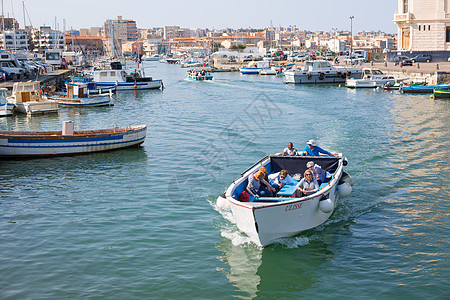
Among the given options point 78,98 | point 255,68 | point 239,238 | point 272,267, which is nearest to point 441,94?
point 78,98

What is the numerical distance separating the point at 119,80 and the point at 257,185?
48.1 metres

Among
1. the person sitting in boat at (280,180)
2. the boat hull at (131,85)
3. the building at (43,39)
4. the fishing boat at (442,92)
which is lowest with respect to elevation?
the person sitting in boat at (280,180)

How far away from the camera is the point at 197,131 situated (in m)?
31.1

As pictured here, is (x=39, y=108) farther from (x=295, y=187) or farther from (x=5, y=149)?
(x=295, y=187)

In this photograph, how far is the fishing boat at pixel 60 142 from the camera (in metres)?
23.3

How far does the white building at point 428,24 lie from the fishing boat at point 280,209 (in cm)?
6078

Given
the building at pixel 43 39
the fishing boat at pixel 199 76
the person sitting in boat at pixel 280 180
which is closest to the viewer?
the person sitting in boat at pixel 280 180

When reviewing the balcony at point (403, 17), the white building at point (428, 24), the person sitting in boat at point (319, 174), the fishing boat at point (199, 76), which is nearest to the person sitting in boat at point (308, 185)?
the person sitting in boat at point (319, 174)

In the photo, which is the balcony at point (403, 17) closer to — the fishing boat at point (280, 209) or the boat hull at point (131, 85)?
the boat hull at point (131, 85)

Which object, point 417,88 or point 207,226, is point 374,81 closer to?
point 417,88

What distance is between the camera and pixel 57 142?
77.3ft

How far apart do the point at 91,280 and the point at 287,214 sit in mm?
5004

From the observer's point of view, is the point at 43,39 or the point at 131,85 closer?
the point at 131,85

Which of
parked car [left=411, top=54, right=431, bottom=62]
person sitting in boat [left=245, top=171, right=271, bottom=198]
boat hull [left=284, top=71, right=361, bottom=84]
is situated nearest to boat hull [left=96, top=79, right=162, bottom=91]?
boat hull [left=284, top=71, right=361, bottom=84]
